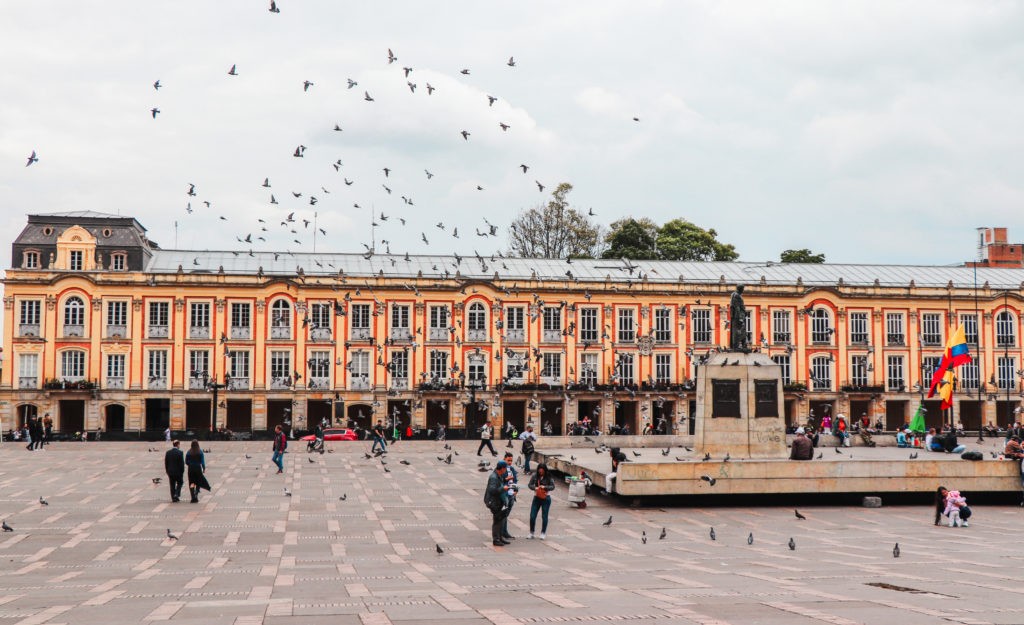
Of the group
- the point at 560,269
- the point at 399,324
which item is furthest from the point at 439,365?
the point at 560,269

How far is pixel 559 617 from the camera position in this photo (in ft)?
40.6

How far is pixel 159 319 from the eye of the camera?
224 ft

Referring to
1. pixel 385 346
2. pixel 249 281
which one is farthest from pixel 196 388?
pixel 385 346

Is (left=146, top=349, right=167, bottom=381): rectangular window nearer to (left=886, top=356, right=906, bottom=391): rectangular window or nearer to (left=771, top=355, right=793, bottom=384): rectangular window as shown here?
(left=771, top=355, right=793, bottom=384): rectangular window

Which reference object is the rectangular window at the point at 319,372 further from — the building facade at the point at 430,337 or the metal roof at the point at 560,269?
the metal roof at the point at 560,269

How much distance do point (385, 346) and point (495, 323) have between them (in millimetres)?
7444

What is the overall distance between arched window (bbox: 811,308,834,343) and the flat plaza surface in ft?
157

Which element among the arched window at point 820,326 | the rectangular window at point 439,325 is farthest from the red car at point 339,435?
the arched window at point 820,326

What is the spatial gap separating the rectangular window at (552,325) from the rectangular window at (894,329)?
77.3 ft

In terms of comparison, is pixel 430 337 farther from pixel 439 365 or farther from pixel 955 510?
pixel 955 510

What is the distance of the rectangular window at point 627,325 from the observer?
72125 millimetres

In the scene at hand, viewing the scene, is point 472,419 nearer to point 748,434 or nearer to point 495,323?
point 495,323

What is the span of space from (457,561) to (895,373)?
6307cm

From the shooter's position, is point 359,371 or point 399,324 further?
point 399,324
